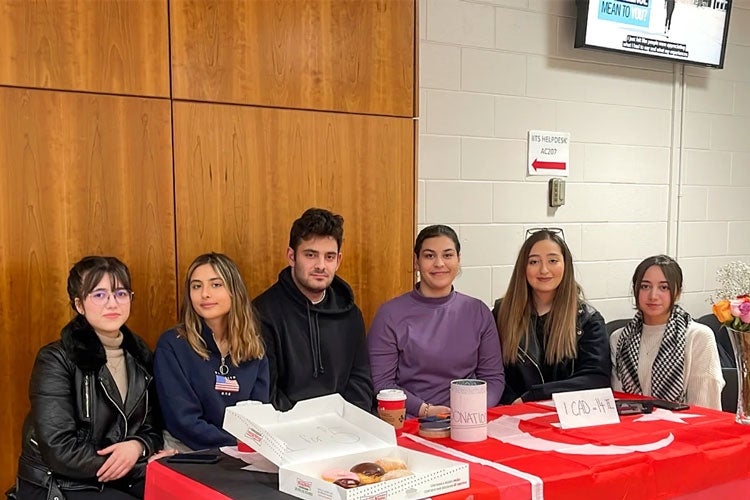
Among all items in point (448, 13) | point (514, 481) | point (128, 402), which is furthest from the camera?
point (448, 13)

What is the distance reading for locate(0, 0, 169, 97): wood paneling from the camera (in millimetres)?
2480

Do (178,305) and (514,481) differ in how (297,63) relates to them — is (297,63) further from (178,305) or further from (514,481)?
(514,481)

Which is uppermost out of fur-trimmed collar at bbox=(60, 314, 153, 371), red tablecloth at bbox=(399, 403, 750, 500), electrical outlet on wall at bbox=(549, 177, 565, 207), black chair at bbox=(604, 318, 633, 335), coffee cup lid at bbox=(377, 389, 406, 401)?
electrical outlet on wall at bbox=(549, 177, 565, 207)

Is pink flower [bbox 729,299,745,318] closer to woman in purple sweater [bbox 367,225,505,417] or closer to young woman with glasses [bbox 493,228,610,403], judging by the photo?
young woman with glasses [bbox 493,228,610,403]

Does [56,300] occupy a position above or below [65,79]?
below

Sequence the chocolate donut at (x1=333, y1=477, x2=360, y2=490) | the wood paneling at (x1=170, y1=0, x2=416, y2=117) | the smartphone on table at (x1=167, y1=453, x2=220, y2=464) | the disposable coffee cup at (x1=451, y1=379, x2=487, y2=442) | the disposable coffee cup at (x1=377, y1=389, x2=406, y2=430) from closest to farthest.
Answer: the chocolate donut at (x1=333, y1=477, x2=360, y2=490), the smartphone on table at (x1=167, y1=453, x2=220, y2=464), the disposable coffee cup at (x1=451, y1=379, x2=487, y2=442), the disposable coffee cup at (x1=377, y1=389, x2=406, y2=430), the wood paneling at (x1=170, y1=0, x2=416, y2=117)

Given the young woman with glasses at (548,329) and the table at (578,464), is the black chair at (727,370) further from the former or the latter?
the table at (578,464)

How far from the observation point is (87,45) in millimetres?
2598

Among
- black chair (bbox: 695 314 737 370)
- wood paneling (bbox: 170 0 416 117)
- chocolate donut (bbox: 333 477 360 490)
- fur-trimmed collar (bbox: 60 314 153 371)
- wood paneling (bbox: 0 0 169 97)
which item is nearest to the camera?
chocolate donut (bbox: 333 477 360 490)

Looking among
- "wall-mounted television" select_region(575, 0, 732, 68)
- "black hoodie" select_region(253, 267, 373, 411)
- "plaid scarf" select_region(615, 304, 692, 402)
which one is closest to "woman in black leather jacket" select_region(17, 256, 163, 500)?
"black hoodie" select_region(253, 267, 373, 411)

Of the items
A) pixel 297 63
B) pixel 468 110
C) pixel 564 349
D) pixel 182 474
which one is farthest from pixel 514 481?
pixel 468 110

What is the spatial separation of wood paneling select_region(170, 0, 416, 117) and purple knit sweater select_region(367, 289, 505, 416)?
2.97ft

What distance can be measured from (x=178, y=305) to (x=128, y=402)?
20.2 inches

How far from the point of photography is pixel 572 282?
294 cm
